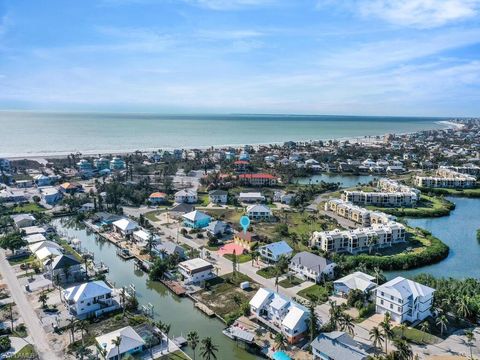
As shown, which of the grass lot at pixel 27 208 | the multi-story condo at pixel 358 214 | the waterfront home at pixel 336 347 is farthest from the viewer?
the grass lot at pixel 27 208

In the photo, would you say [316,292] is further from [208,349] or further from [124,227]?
[124,227]

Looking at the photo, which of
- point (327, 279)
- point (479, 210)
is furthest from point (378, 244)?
point (479, 210)

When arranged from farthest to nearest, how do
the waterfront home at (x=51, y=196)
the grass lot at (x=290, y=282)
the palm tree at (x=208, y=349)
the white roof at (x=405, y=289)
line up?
1. the waterfront home at (x=51, y=196)
2. the grass lot at (x=290, y=282)
3. the white roof at (x=405, y=289)
4. the palm tree at (x=208, y=349)

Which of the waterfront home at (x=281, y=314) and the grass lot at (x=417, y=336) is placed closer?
the grass lot at (x=417, y=336)

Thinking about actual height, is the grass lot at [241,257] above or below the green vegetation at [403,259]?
below

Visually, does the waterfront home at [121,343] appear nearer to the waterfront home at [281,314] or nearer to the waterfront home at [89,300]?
the waterfront home at [89,300]

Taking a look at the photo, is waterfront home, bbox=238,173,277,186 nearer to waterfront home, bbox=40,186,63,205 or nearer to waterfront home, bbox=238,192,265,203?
waterfront home, bbox=238,192,265,203

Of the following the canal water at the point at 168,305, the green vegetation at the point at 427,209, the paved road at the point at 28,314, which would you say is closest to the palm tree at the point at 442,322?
the canal water at the point at 168,305
